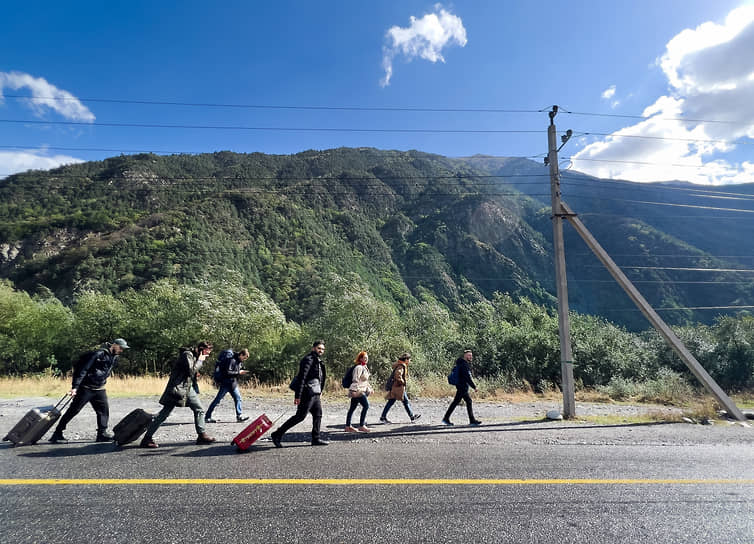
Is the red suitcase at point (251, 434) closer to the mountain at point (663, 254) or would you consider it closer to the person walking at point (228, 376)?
the person walking at point (228, 376)

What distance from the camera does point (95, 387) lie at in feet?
21.0

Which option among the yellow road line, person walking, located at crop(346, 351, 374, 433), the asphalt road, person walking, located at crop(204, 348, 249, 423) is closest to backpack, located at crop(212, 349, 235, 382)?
person walking, located at crop(204, 348, 249, 423)

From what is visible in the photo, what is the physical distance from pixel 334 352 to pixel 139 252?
62.0 m

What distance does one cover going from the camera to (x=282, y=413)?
9148 mm

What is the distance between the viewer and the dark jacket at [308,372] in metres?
6.13

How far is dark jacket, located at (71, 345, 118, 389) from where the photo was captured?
20.4ft

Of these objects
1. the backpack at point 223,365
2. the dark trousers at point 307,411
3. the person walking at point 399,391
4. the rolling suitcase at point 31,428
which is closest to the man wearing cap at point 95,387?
the rolling suitcase at point 31,428

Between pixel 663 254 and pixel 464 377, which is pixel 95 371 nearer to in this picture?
pixel 464 377

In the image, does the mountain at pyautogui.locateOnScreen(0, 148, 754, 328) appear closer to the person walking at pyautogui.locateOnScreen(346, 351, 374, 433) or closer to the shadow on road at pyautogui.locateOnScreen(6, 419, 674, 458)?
the person walking at pyautogui.locateOnScreen(346, 351, 374, 433)

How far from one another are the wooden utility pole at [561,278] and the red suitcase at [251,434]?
24.4 ft

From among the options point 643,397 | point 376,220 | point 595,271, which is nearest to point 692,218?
point 595,271

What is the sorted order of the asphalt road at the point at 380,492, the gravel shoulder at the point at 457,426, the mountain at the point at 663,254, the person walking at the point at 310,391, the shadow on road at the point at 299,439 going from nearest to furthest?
the asphalt road at the point at 380,492 → the shadow on road at the point at 299,439 → the person walking at the point at 310,391 → the gravel shoulder at the point at 457,426 → the mountain at the point at 663,254

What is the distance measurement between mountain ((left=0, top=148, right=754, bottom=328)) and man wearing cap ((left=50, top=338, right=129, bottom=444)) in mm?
41088

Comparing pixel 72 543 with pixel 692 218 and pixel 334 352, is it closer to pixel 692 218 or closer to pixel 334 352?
pixel 334 352
